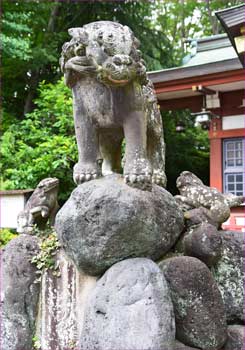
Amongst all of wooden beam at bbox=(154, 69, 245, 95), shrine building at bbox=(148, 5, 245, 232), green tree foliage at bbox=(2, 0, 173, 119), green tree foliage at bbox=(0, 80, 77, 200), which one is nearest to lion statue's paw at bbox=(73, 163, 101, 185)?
green tree foliage at bbox=(0, 80, 77, 200)

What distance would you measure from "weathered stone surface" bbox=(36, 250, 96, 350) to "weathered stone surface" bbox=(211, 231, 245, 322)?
0.71 m

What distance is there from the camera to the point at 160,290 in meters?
1.74

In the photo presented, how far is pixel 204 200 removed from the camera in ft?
8.05

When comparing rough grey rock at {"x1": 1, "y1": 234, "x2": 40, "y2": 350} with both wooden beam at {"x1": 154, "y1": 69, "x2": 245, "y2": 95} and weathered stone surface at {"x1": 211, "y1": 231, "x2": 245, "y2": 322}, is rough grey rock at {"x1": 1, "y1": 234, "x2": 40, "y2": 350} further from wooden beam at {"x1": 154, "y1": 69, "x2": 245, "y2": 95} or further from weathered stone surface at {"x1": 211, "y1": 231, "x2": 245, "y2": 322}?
wooden beam at {"x1": 154, "y1": 69, "x2": 245, "y2": 95}

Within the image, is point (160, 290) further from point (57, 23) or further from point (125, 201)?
point (57, 23)

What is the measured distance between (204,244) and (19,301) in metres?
1.00

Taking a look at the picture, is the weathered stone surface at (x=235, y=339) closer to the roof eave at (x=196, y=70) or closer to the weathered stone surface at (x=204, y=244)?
the weathered stone surface at (x=204, y=244)

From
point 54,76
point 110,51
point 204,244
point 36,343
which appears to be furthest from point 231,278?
point 54,76

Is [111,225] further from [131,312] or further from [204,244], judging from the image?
[204,244]

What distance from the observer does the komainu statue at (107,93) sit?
6.08 feet

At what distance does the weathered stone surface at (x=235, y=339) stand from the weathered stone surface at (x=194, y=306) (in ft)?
0.48

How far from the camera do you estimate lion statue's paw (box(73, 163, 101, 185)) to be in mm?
2121

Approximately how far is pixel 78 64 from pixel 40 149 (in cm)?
468

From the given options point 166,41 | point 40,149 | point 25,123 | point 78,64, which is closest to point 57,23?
point 166,41
